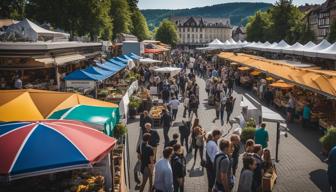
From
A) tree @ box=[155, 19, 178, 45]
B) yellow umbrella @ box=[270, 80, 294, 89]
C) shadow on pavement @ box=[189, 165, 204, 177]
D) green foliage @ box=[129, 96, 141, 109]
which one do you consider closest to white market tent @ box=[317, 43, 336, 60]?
yellow umbrella @ box=[270, 80, 294, 89]

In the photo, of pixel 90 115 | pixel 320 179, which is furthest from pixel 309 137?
pixel 90 115

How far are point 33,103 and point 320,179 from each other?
783 cm

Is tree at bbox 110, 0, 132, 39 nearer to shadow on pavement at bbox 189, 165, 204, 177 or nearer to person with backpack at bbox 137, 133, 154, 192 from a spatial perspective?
shadow on pavement at bbox 189, 165, 204, 177

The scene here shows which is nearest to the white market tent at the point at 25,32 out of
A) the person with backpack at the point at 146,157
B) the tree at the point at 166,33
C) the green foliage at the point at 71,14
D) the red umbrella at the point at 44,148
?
the green foliage at the point at 71,14

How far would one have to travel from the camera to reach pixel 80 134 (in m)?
6.83

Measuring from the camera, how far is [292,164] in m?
12.6

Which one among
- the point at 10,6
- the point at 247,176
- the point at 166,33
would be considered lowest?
the point at 247,176

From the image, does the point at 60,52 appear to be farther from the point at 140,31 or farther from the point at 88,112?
the point at 140,31

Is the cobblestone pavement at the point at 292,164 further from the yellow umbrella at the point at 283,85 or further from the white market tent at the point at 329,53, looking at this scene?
the white market tent at the point at 329,53

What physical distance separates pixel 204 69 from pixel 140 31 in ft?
116

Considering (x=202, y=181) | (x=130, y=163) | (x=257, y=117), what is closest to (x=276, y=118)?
(x=257, y=117)

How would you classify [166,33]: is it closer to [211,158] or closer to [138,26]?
[138,26]

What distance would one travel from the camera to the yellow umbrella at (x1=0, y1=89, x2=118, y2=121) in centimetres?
861

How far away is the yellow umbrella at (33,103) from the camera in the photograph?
28.2ft
